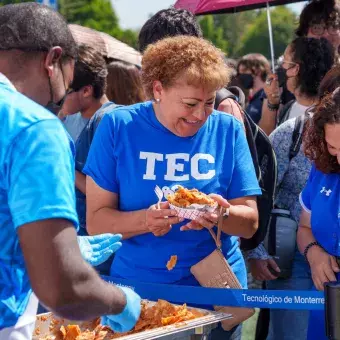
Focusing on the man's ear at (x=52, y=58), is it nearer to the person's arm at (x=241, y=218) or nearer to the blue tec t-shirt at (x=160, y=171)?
the blue tec t-shirt at (x=160, y=171)

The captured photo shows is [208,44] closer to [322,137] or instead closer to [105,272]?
[322,137]

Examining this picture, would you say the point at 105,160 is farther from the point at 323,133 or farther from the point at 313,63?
the point at 313,63

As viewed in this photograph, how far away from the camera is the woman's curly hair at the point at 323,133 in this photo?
11.1ft

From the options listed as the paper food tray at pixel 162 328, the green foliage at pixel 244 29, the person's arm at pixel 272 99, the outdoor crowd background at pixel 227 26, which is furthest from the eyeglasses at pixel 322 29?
the green foliage at pixel 244 29

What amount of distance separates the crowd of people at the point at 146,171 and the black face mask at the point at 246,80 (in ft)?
8.93

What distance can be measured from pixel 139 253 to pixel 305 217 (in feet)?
2.65

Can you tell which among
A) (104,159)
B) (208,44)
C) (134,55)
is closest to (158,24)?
(208,44)

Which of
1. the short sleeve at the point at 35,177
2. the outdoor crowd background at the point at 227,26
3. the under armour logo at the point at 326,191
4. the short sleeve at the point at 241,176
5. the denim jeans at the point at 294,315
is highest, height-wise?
the short sleeve at the point at 35,177

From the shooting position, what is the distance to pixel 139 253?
339cm

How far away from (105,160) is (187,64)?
0.55m

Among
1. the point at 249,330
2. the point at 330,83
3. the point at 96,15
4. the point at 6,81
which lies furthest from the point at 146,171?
the point at 96,15

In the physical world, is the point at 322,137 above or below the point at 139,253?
above

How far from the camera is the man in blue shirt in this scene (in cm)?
194

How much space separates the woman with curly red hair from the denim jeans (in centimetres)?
49
